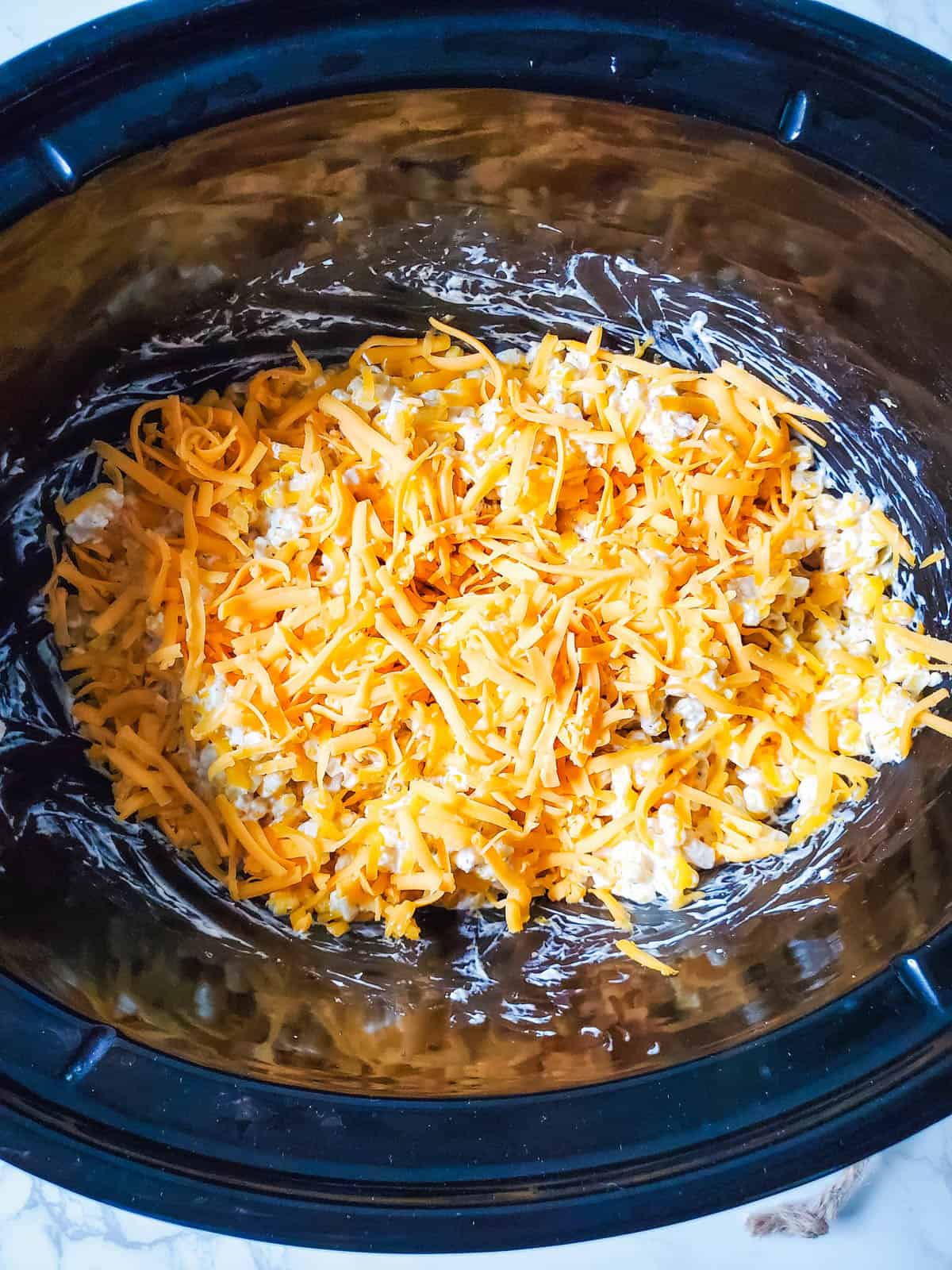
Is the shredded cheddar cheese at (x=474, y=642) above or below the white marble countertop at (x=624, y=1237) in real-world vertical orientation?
above

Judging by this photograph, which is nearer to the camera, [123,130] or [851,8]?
[123,130]

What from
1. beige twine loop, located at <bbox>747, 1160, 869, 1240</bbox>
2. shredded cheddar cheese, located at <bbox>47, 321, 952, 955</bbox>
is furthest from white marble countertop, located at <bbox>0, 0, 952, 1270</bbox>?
shredded cheddar cheese, located at <bbox>47, 321, 952, 955</bbox>

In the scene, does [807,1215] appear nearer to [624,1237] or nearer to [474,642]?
[624,1237]

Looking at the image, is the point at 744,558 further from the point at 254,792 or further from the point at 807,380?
the point at 254,792

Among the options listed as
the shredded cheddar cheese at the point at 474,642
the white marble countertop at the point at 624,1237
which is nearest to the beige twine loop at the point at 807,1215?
Result: the white marble countertop at the point at 624,1237

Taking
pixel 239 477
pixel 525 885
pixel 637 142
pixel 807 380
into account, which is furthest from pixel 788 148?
pixel 525 885

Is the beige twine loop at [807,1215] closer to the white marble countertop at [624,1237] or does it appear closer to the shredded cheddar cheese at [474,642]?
the white marble countertop at [624,1237]

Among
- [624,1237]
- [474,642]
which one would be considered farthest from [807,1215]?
[474,642]
